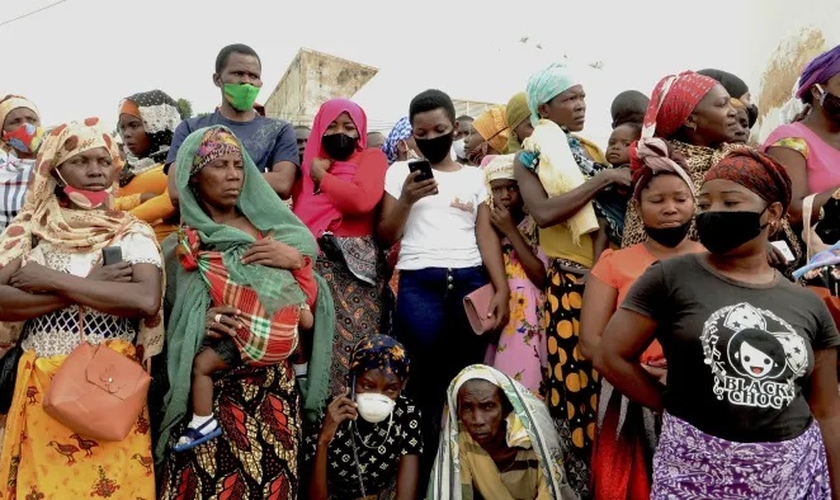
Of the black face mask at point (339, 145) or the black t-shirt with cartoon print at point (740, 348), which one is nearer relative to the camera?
the black t-shirt with cartoon print at point (740, 348)

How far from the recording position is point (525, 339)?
4375 millimetres

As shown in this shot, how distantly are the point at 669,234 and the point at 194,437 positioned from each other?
7.41ft

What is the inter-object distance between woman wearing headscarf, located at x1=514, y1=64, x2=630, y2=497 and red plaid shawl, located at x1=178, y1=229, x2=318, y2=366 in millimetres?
1335

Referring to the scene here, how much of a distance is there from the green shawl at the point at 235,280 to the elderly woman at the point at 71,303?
125 mm

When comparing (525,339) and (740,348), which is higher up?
(740,348)

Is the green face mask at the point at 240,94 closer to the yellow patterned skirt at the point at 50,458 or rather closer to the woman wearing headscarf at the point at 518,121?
the woman wearing headscarf at the point at 518,121

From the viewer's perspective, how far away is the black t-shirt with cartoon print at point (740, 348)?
8.33 feet

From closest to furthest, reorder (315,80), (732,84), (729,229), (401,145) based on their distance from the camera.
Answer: (729,229)
(732,84)
(401,145)
(315,80)

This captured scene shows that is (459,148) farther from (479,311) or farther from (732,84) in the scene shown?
(479,311)

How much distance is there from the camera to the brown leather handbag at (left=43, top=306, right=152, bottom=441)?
126 inches

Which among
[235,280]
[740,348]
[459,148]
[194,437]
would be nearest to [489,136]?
[459,148]

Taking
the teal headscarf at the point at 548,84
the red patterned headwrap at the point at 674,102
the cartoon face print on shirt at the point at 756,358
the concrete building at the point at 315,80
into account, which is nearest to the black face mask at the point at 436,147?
the teal headscarf at the point at 548,84

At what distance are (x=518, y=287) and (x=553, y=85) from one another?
1.13 meters

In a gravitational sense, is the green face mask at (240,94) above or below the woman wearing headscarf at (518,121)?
above
